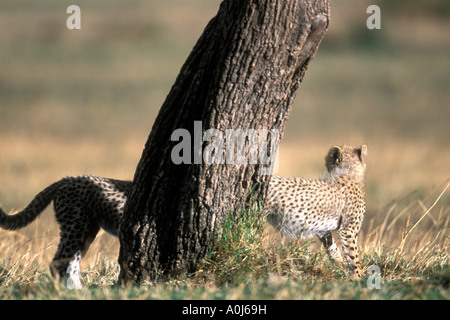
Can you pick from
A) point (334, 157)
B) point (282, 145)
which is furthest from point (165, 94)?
point (334, 157)

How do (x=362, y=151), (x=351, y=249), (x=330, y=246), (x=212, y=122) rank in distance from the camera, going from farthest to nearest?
(x=362, y=151) → (x=330, y=246) → (x=351, y=249) → (x=212, y=122)

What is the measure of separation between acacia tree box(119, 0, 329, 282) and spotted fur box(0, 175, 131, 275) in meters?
0.68

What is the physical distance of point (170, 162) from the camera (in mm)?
4855

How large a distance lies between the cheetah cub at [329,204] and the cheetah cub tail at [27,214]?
1.57m

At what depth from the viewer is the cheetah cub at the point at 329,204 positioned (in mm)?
5688

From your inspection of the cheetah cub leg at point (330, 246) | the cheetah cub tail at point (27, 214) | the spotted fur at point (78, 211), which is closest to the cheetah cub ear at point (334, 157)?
the cheetah cub leg at point (330, 246)

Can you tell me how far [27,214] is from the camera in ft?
19.1

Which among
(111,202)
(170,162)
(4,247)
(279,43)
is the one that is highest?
(279,43)

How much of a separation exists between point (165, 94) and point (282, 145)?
7993 millimetres

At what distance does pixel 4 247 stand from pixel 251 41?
9.90 feet

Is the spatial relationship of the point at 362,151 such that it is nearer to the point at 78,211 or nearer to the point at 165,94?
the point at 78,211

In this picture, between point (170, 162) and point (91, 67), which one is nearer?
point (170, 162)
